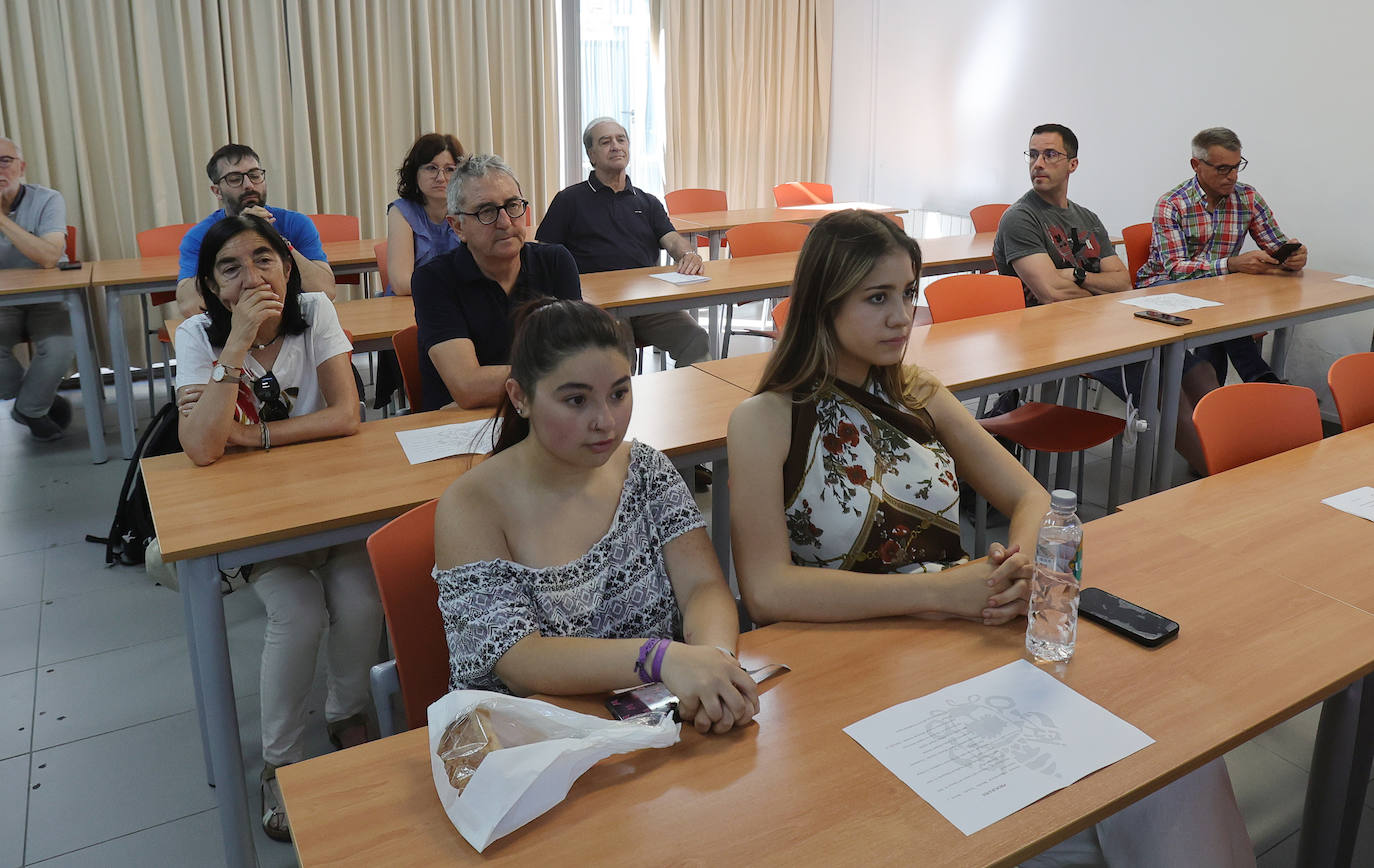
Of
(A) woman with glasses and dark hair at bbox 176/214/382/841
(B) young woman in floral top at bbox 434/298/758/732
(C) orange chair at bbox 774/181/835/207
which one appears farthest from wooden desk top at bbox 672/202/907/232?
(B) young woman in floral top at bbox 434/298/758/732

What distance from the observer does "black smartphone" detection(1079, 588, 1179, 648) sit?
1.43 metres

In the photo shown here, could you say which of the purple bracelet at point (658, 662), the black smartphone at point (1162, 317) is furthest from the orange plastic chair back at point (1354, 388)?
the purple bracelet at point (658, 662)

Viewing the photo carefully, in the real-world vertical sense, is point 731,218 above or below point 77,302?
above

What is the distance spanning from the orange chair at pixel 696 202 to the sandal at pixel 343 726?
4.44 meters

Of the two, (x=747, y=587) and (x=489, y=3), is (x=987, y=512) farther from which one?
(x=489, y=3)

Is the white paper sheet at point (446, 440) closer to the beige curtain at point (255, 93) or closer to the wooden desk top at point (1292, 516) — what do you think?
the wooden desk top at point (1292, 516)

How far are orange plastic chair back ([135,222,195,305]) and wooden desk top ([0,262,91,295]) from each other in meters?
0.34

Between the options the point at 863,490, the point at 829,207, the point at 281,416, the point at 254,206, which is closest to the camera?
the point at 863,490

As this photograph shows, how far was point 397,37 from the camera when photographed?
227 inches

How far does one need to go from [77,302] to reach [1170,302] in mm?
4340

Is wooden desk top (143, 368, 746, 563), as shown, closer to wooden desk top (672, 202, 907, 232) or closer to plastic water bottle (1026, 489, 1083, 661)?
plastic water bottle (1026, 489, 1083, 661)

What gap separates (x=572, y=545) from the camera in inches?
59.4

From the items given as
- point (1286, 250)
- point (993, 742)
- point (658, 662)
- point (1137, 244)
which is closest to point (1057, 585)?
point (993, 742)

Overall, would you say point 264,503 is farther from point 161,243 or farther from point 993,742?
point 161,243
